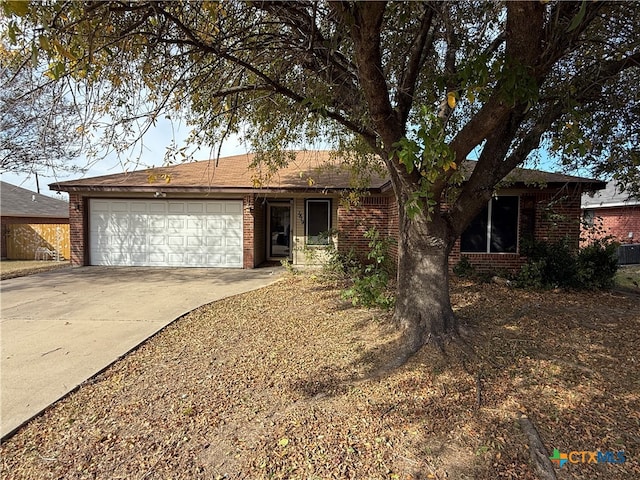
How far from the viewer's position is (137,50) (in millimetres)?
4402

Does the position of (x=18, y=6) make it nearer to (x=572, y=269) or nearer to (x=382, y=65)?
(x=382, y=65)

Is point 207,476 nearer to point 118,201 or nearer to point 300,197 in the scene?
point 300,197

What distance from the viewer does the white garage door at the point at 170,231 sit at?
11.6 m

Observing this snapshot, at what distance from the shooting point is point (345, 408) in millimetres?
3162

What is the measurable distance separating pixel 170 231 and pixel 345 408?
10.1m

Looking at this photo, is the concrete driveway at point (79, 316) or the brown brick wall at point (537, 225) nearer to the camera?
the concrete driveway at point (79, 316)

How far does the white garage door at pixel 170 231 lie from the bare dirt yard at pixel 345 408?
6700 millimetres

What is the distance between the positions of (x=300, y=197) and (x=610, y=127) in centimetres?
788

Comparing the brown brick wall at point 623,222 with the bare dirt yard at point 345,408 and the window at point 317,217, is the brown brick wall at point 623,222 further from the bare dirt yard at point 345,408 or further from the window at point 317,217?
the bare dirt yard at point 345,408

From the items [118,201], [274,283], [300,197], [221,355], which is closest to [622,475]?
[221,355]

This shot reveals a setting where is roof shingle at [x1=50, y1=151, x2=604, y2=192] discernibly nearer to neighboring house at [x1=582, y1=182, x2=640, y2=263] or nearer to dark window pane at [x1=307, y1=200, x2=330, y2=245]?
dark window pane at [x1=307, y1=200, x2=330, y2=245]

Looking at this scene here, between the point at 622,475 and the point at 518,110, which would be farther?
the point at 518,110

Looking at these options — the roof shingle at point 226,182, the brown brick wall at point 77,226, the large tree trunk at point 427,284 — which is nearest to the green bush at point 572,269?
the roof shingle at point 226,182

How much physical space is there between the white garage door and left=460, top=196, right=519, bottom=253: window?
7107 mm
